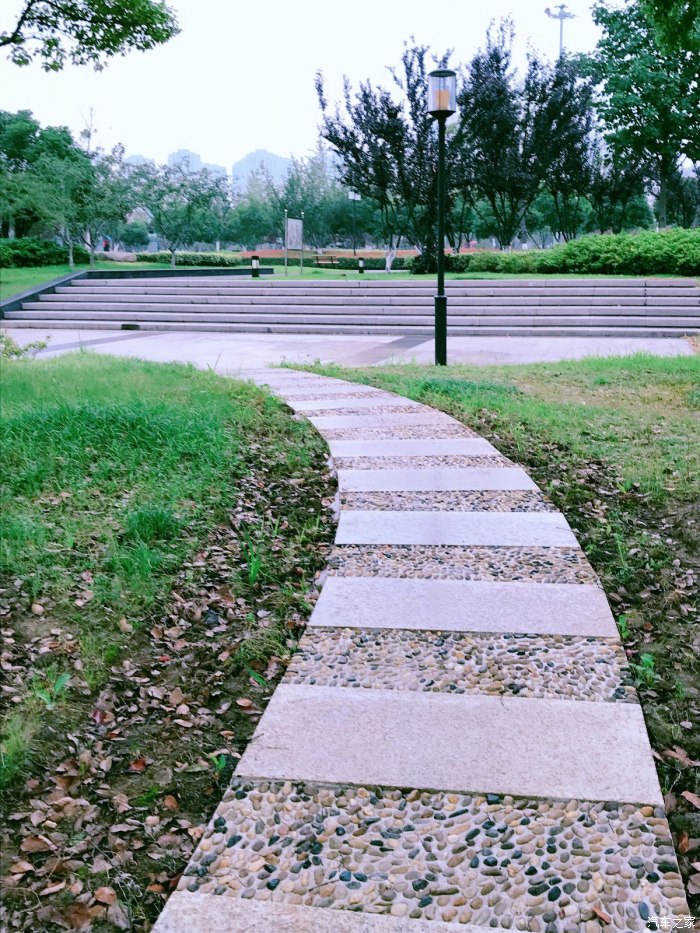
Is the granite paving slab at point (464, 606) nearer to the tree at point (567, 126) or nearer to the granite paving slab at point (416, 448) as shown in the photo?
the granite paving slab at point (416, 448)

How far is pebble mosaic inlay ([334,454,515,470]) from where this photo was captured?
501 centimetres

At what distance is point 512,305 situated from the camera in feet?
51.8

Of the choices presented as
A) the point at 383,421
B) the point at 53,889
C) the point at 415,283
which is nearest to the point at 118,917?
the point at 53,889

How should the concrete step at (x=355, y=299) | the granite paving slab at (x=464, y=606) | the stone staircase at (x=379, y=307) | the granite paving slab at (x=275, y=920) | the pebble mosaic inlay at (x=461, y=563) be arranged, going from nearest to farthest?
the granite paving slab at (x=275, y=920), the granite paving slab at (x=464, y=606), the pebble mosaic inlay at (x=461, y=563), the stone staircase at (x=379, y=307), the concrete step at (x=355, y=299)

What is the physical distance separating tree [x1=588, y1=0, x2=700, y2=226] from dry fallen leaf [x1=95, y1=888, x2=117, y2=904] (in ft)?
100

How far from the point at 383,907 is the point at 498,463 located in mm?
3608

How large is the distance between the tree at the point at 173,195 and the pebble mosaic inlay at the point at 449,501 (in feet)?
85.7

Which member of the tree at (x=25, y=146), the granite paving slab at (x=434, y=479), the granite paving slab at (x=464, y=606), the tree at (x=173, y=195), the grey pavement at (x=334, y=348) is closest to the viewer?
the granite paving slab at (x=464, y=606)

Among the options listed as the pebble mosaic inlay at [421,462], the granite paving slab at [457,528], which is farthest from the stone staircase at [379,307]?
the granite paving slab at [457,528]

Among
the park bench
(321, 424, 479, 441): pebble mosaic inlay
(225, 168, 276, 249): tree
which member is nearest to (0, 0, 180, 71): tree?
(321, 424, 479, 441): pebble mosaic inlay

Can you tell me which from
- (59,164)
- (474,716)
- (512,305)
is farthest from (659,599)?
(59,164)

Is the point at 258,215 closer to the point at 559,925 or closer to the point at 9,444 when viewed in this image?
the point at 9,444

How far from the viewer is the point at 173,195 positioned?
97.5ft

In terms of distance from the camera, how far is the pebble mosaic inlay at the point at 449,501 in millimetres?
4230
